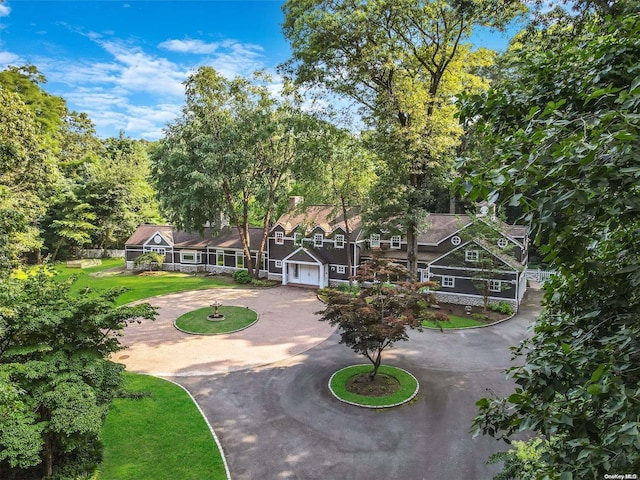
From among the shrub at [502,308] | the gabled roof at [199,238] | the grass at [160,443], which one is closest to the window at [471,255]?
the shrub at [502,308]

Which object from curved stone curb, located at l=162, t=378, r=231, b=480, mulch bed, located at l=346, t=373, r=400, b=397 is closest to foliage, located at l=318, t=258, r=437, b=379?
mulch bed, located at l=346, t=373, r=400, b=397

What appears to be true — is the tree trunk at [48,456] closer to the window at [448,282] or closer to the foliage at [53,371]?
the foliage at [53,371]

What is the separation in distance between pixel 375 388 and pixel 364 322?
8.80 ft

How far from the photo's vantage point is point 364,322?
14.3 m

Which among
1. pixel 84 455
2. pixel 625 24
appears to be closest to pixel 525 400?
pixel 625 24

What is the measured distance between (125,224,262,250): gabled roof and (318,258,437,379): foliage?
22626 millimetres

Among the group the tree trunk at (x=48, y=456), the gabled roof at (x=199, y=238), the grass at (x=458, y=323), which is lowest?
the grass at (x=458, y=323)

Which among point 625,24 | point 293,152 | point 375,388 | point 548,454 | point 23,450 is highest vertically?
point 293,152

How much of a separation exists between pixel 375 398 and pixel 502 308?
45.4ft

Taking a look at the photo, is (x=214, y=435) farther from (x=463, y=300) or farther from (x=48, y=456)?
(x=463, y=300)

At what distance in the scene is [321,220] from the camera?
33.6 m

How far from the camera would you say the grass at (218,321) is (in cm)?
2185

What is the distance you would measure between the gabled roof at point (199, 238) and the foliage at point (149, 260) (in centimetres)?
204

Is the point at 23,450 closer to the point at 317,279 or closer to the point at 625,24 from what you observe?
the point at 625,24
